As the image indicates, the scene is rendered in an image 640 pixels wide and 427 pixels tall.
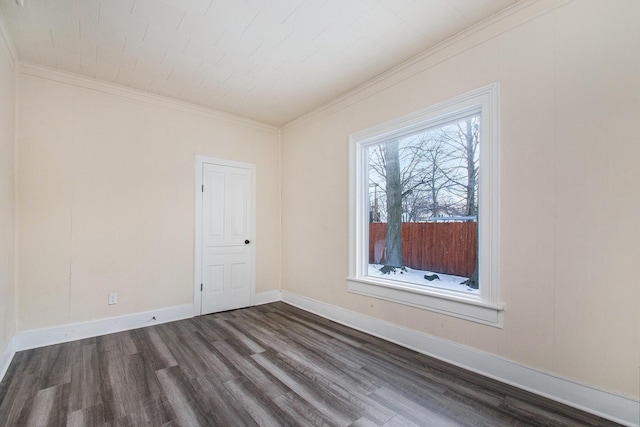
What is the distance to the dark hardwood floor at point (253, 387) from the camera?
1.83 m

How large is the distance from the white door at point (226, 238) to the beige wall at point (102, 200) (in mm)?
211

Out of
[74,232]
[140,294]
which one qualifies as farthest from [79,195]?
[140,294]

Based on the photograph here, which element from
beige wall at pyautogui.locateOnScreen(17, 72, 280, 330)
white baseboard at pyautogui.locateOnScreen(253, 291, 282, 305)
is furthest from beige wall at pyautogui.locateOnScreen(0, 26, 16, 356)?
white baseboard at pyautogui.locateOnScreen(253, 291, 282, 305)

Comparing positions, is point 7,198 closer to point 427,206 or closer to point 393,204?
point 393,204

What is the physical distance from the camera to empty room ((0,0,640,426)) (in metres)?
1.87

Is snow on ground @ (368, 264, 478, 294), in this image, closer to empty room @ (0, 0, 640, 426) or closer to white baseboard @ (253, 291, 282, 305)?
empty room @ (0, 0, 640, 426)

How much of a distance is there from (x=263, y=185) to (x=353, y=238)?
191 centimetres

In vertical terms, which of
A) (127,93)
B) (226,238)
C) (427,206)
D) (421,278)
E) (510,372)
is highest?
(127,93)

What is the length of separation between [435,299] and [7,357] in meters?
3.81

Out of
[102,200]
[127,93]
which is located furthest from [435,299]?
[127,93]

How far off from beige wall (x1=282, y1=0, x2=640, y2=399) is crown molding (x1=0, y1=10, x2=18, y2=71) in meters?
3.68

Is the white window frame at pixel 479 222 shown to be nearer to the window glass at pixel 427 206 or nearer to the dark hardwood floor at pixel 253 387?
the window glass at pixel 427 206

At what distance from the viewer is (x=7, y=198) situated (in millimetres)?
2580

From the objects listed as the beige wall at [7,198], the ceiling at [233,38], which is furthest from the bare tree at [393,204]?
the beige wall at [7,198]
